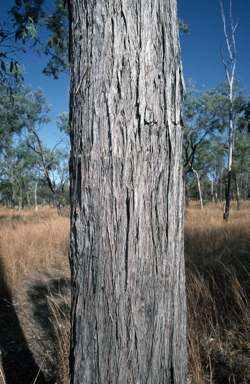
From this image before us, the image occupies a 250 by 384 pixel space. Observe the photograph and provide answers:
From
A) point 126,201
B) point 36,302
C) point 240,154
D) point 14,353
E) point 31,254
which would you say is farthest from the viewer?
point 240,154

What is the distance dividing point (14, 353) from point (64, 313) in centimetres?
65

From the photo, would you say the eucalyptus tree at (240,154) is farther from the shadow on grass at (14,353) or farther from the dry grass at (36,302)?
the shadow on grass at (14,353)

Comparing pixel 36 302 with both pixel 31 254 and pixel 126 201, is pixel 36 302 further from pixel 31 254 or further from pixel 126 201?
pixel 126 201

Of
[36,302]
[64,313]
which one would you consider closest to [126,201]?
[64,313]

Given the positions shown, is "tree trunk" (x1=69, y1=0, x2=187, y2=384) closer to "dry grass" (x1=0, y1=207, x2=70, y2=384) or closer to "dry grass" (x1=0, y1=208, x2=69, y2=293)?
"dry grass" (x1=0, y1=207, x2=70, y2=384)

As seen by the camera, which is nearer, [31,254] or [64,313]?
[64,313]

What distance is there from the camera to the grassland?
1813 mm

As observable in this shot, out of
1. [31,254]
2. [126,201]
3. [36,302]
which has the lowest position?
[36,302]

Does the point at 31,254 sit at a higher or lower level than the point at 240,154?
lower

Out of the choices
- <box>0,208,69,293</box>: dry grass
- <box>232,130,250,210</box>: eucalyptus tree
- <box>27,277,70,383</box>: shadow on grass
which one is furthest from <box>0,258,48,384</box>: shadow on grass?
<box>232,130,250,210</box>: eucalyptus tree

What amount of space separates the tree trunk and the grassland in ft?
3.54

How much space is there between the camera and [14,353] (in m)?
2.23

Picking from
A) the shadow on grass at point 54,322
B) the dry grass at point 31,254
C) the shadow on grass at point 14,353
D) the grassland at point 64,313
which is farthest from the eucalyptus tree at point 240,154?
the shadow on grass at point 14,353

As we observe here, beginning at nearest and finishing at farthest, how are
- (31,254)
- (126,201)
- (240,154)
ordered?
(126,201), (31,254), (240,154)
